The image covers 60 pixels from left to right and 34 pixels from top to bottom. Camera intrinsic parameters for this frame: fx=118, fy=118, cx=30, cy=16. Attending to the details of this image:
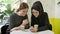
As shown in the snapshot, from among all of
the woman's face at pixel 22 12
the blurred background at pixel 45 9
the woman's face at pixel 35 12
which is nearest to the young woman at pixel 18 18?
the woman's face at pixel 22 12

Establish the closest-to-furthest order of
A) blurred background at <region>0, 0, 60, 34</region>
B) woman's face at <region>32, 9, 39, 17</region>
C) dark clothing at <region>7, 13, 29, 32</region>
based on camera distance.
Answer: dark clothing at <region>7, 13, 29, 32</region> → woman's face at <region>32, 9, 39, 17</region> → blurred background at <region>0, 0, 60, 34</region>

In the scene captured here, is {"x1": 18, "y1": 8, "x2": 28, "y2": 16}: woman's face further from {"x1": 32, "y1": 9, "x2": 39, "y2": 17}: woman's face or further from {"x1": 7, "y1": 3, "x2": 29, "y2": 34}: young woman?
{"x1": 32, "y1": 9, "x2": 39, "y2": 17}: woman's face

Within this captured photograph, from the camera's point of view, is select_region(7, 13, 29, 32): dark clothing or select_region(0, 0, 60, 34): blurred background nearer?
select_region(7, 13, 29, 32): dark clothing

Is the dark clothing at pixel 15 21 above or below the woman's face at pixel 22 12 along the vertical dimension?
below

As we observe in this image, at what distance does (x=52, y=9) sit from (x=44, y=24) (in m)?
0.97

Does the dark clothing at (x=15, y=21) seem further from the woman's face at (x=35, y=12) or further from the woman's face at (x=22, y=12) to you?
the woman's face at (x=35, y=12)

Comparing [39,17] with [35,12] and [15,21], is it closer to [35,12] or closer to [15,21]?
[35,12]

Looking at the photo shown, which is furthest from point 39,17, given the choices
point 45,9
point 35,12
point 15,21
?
point 45,9

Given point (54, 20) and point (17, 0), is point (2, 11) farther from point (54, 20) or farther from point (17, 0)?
point (54, 20)

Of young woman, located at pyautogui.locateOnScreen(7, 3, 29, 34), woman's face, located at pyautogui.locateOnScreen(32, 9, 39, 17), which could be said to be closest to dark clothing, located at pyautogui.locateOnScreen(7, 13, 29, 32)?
young woman, located at pyautogui.locateOnScreen(7, 3, 29, 34)

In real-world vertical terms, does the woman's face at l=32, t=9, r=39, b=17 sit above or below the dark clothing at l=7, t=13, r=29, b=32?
above

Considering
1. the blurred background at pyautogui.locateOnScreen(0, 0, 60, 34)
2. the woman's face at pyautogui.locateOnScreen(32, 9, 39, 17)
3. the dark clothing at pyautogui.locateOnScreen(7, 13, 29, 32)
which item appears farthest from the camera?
the blurred background at pyautogui.locateOnScreen(0, 0, 60, 34)

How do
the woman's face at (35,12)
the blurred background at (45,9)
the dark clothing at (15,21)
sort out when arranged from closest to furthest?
the dark clothing at (15,21) < the woman's face at (35,12) < the blurred background at (45,9)

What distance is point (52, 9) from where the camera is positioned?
9.73 ft
